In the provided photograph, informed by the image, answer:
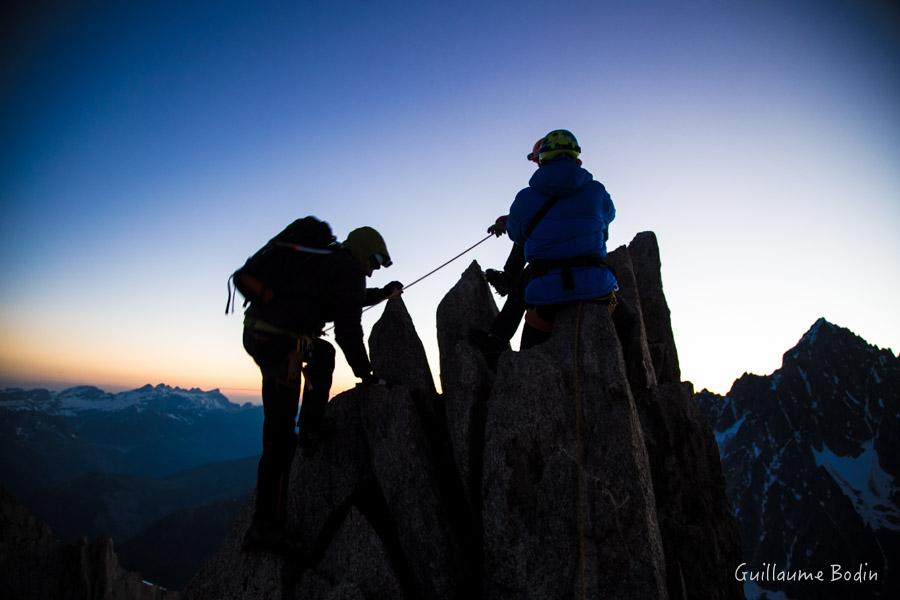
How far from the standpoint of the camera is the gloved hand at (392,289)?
12539 millimetres

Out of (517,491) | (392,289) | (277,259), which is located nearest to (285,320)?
(277,259)

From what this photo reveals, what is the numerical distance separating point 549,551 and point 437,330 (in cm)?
770

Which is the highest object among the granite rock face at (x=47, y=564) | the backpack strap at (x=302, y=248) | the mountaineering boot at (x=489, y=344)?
the backpack strap at (x=302, y=248)

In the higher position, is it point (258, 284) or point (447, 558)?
point (258, 284)

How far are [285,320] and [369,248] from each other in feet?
9.27

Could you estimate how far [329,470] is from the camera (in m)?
11.2

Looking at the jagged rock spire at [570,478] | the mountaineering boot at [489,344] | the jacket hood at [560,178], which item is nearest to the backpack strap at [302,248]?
the jagged rock spire at [570,478]

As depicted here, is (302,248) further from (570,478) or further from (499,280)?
(570,478)

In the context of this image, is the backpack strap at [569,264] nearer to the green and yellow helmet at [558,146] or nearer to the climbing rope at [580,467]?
the climbing rope at [580,467]

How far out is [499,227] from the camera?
13.1 meters

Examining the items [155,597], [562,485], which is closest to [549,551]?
[562,485]

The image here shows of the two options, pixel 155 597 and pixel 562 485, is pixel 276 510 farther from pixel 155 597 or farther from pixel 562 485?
pixel 155 597

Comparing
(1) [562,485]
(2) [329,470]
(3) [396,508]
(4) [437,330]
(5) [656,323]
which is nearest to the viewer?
(1) [562,485]

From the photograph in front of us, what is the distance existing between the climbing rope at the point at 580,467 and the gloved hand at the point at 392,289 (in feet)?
16.4
